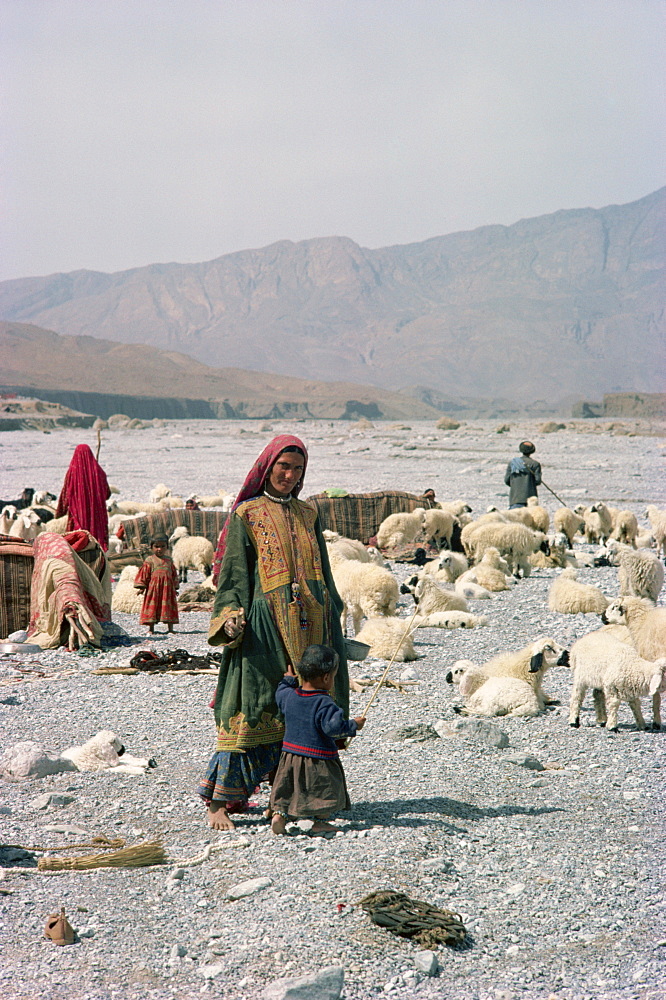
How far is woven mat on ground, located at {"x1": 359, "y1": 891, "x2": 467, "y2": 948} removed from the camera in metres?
3.29

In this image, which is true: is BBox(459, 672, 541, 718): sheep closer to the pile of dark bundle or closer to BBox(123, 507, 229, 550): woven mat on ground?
the pile of dark bundle

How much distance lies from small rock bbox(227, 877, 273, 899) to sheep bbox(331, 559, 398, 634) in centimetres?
458

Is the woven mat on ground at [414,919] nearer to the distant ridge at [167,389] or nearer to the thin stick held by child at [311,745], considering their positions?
the thin stick held by child at [311,745]

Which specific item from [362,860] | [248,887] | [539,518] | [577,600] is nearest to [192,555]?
[577,600]

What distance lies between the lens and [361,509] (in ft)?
44.2

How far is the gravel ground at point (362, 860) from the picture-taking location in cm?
314

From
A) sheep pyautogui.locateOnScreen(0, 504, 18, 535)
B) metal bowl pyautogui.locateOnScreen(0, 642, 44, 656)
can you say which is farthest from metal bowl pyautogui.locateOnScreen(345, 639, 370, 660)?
sheep pyautogui.locateOnScreen(0, 504, 18, 535)

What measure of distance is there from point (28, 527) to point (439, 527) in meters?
5.25

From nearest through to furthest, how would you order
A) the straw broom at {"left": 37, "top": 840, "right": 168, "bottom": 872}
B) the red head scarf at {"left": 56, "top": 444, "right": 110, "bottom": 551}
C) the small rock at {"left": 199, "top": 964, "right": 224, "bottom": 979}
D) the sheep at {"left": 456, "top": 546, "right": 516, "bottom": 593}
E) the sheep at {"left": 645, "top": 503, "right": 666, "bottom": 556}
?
the small rock at {"left": 199, "top": 964, "right": 224, "bottom": 979}, the straw broom at {"left": 37, "top": 840, "right": 168, "bottom": 872}, the red head scarf at {"left": 56, "top": 444, "right": 110, "bottom": 551}, the sheep at {"left": 456, "top": 546, "right": 516, "bottom": 593}, the sheep at {"left": 645, "top": 503, "right": 666, "bottom": 556}

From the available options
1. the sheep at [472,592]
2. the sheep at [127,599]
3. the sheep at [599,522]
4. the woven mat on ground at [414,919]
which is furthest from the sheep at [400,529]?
the woven mat on ground at [414,919]

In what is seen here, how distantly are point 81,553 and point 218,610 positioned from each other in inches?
178

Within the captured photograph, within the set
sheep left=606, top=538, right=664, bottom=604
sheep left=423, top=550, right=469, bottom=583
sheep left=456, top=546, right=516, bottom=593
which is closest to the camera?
sheep left=606, top=538, right=664, bottom=604

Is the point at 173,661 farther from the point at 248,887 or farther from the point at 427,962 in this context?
the point at 427,962

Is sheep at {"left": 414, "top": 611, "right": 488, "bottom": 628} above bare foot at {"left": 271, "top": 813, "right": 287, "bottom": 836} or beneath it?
beneath
